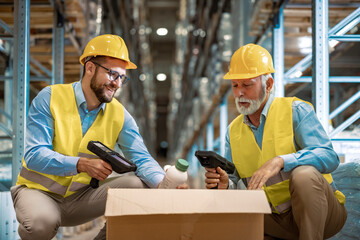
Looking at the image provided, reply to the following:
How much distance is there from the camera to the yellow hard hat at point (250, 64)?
118 inches

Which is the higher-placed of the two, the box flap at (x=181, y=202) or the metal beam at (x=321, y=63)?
the metal beam at (x=321, y=63)

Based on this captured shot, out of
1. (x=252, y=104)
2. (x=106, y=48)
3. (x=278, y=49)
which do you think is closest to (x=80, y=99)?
(x=106, y=48)

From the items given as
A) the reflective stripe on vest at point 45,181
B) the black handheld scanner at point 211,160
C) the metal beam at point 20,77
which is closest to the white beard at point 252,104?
the black handheld scanner at point 211,160

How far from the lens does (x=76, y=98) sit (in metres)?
3.10

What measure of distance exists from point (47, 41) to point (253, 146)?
16.6 ft

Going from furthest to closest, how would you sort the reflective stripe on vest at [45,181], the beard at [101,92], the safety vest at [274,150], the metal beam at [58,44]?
the metal beam at [58,44] < the beard at [101,92] < the reflective stripe on vest at [45,181] < the safety vest at [274,150]

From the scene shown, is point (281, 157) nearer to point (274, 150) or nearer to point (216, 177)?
point (274, 150)

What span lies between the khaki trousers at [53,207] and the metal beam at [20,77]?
4.77ft

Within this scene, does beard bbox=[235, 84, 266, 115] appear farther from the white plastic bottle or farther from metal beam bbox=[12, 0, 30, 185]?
metal beam bbox=[12, 0, 30, 185]

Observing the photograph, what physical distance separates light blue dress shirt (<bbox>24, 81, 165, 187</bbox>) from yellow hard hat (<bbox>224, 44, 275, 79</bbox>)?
2.66 ft

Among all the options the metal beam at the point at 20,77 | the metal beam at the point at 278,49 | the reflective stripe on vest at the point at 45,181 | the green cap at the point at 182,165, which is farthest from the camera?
the metal beam at the point at 278,49

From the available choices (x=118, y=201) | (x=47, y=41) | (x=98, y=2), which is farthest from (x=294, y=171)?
(x=98, y=2)

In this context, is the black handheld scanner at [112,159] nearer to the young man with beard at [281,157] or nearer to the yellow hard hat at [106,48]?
the young man with beard at [281,157]

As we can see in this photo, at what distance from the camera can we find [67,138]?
2982mm
